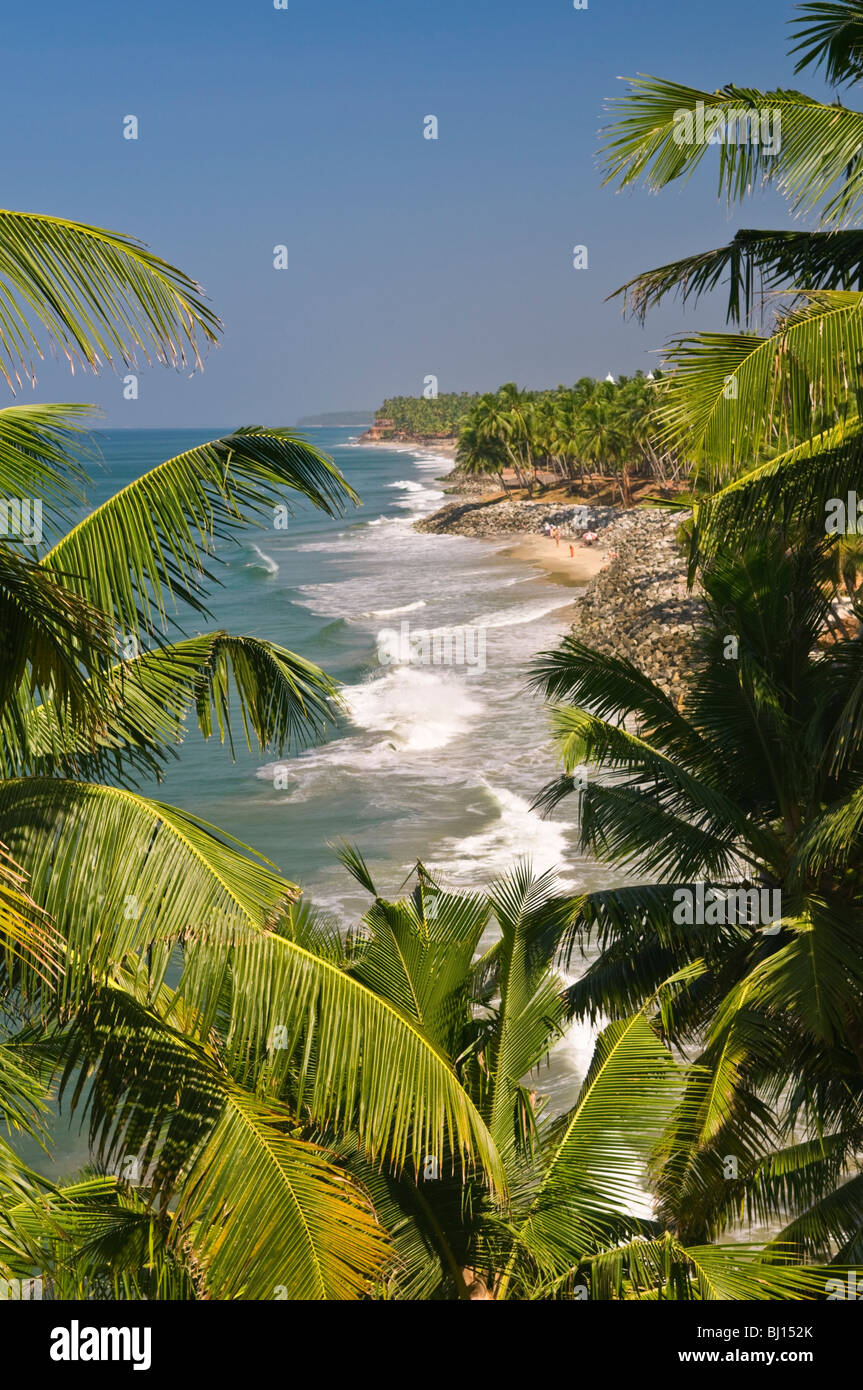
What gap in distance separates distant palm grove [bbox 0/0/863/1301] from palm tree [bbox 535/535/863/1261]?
3cm

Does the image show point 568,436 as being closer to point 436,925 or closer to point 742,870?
point 742,870

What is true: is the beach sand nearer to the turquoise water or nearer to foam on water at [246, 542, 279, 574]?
the turquoise water

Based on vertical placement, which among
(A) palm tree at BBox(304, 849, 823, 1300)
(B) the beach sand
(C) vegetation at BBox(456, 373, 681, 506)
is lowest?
(A) palm tree at BBox(304, 849, 823, 1300)

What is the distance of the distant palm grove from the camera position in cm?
398

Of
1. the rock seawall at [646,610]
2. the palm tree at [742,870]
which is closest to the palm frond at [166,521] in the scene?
the palm tree at [742,870]

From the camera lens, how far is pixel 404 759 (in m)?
28.1

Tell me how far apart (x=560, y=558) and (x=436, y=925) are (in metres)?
54.7

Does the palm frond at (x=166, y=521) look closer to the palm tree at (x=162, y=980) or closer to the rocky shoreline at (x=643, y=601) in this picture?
the palm tree at (x=162, y=980)

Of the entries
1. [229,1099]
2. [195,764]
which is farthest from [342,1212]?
[195,764]

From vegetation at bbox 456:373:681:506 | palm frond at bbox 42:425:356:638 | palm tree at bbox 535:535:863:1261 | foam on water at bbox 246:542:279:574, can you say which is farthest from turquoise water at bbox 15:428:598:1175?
vegetation at bbox 456:373:681:506

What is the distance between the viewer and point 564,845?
21328 mm

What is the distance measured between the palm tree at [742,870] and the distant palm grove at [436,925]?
0.03 metres

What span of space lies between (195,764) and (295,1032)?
2595cm

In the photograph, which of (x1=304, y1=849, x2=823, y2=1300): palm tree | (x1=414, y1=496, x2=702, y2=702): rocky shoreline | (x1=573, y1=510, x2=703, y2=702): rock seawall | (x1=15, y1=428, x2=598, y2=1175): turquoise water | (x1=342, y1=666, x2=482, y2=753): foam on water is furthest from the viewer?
(x1=414, y1=496, x2=702, y2=702): rocky shoreline
